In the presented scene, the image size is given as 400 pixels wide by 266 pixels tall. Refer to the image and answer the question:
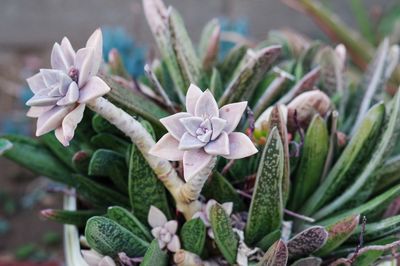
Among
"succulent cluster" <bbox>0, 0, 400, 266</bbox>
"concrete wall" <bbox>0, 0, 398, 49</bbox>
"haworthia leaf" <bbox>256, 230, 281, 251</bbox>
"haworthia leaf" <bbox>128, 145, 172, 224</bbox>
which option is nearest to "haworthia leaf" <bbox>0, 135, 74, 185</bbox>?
"succulent cluster" <bbox>0, 0, 400, 266</bbox>

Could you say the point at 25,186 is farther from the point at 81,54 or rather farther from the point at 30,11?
the point at 81,54

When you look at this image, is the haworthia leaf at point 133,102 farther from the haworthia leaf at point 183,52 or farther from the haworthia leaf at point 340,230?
the haworthia leaf at point 340,230

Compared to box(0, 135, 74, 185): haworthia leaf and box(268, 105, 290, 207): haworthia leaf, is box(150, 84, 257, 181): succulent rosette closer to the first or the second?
box(268, 105, 290, 207): haworthia leaf

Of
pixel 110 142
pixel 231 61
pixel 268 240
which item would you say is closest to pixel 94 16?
pixel 231 61

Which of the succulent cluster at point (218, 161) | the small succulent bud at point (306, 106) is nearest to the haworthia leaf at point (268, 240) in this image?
the succulent cluster at point (218, 161)

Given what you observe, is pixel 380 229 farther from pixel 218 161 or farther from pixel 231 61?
pixel 231 61

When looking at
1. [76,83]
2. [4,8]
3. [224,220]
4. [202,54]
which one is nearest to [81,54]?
[76,83]
